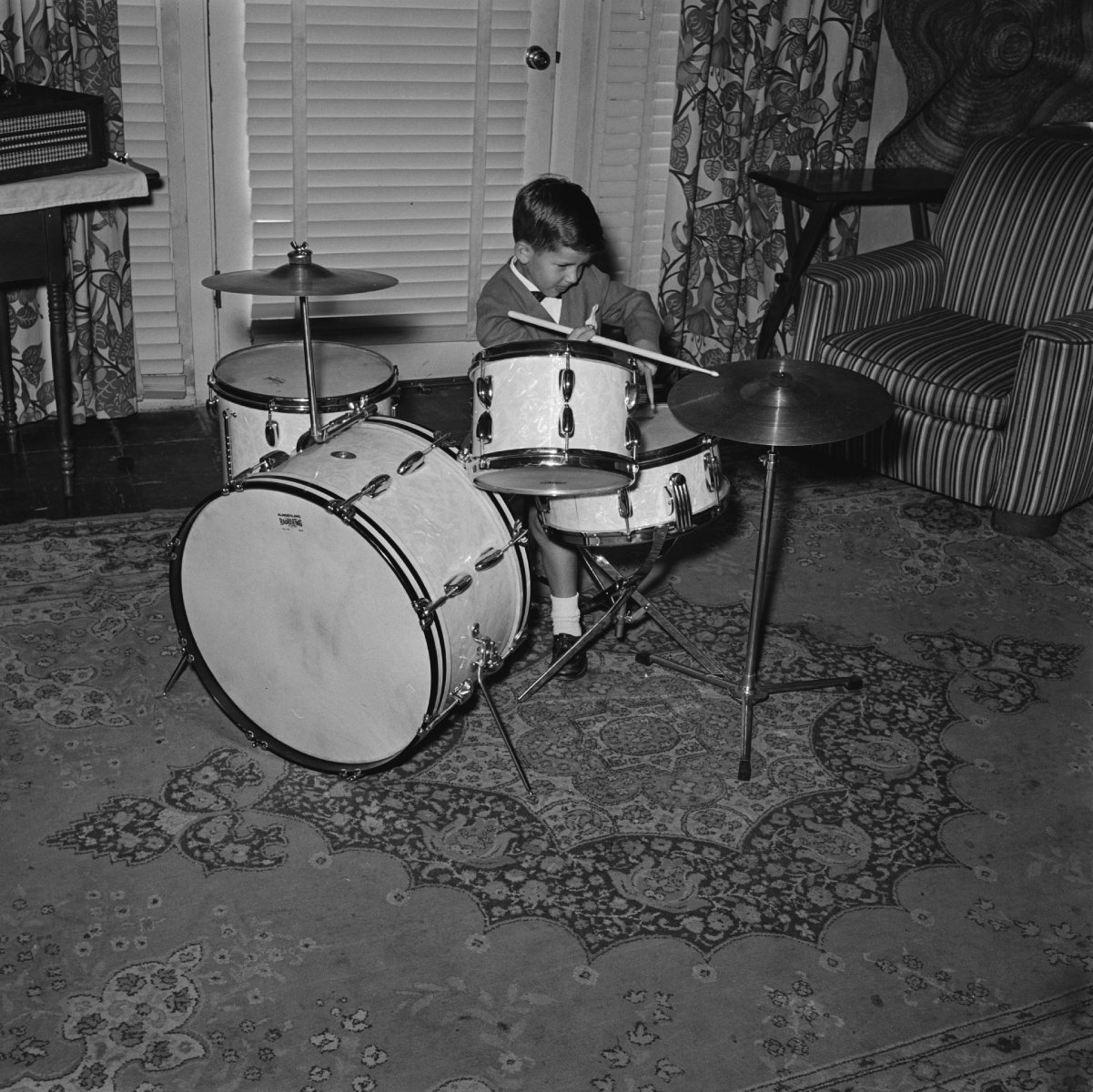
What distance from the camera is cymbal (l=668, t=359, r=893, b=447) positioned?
225cm

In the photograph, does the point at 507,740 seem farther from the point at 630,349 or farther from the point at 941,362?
the point at 941,362

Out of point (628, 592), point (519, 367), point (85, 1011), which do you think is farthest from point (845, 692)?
point (85, 1011)

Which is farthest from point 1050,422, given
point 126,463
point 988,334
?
point 126,463

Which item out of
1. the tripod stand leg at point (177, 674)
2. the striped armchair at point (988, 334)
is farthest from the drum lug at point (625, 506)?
the striped armchair at point (988, 334)

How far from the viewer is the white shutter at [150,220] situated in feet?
12.1

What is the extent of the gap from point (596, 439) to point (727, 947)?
2.89ft

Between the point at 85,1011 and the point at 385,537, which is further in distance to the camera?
the point at 385,537

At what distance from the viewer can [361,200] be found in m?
4.10

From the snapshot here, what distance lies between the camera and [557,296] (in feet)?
9.52

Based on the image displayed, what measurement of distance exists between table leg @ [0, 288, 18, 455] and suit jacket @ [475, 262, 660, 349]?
5.02ft

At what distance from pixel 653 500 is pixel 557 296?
2.13ft

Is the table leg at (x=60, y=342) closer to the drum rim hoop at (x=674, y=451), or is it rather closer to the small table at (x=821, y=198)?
the drum rim hoop at (x=674, y=451)

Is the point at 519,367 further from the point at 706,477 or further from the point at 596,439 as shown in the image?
the point at 706,477

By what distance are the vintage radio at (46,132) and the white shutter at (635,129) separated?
66.6 inches
